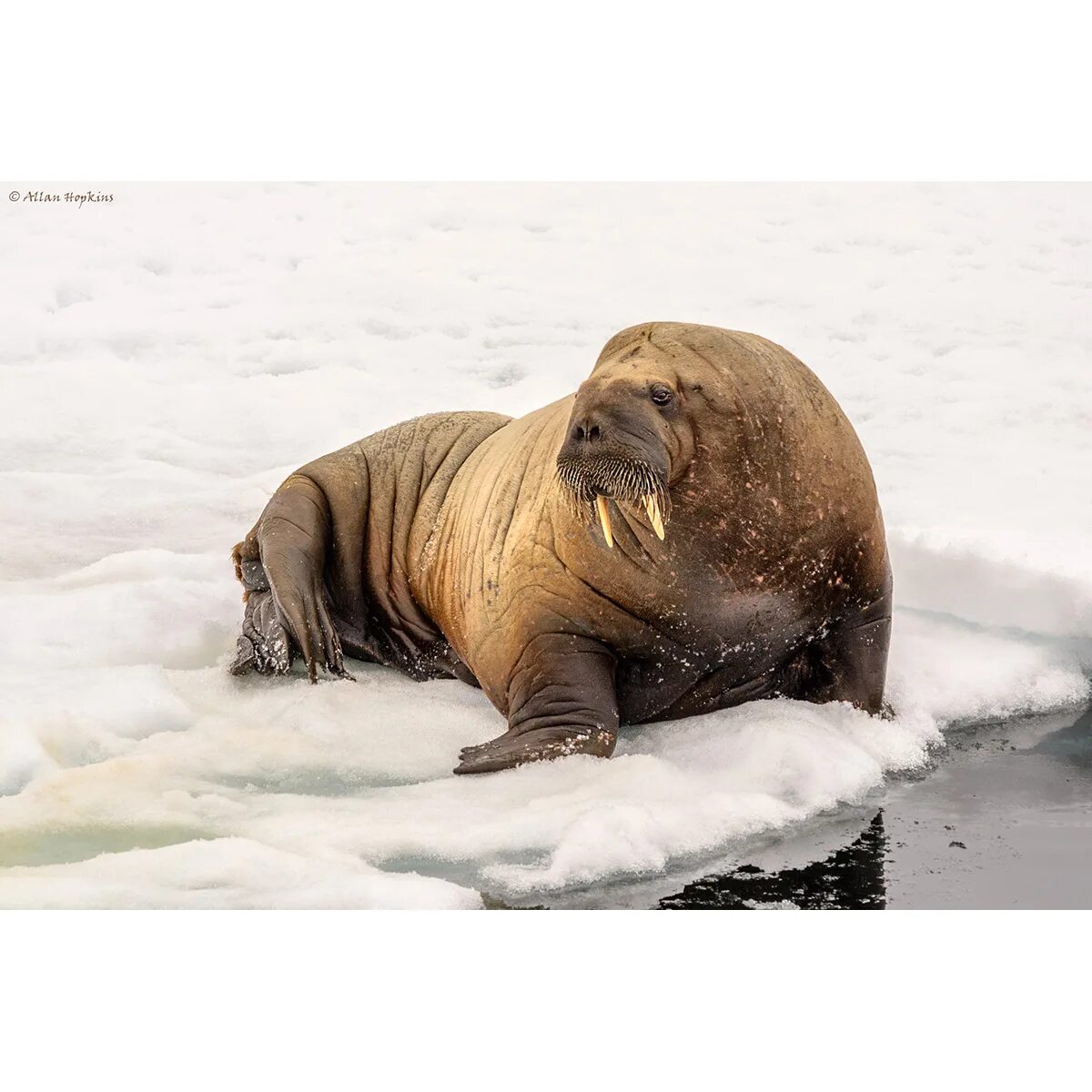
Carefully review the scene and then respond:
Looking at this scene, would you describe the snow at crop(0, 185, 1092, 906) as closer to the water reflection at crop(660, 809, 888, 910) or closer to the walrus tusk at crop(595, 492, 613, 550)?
the water reflection at crop(660, 809, 888, 910)

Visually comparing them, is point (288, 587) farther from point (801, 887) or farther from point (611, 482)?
point (801, 887)

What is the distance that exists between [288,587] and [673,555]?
6.97ft

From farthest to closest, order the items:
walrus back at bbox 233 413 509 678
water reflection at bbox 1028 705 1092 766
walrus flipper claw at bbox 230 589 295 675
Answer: walrus back at bbox 233 413 509 678, walrus flipper claw at bbox 230 589 295 675, water reflection at bbox 1028 705 1092 766

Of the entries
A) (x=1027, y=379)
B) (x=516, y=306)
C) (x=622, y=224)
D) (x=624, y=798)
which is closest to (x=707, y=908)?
(x=624, y=798)

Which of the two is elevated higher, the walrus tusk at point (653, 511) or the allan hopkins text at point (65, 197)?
the allan hopkins text at point (65, 197)

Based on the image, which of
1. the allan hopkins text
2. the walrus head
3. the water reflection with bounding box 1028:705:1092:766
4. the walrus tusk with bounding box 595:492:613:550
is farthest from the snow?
the walrus head

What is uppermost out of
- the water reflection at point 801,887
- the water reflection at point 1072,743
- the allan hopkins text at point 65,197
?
the allan hopkins text at point 65,197

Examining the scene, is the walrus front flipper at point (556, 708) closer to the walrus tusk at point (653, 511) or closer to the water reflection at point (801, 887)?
the walrus tusk at point (653, 511)

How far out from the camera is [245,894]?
4.52 m

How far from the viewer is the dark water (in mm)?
4508

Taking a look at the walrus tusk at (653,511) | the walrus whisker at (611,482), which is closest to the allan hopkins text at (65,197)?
the walrus whisker at (611,482)

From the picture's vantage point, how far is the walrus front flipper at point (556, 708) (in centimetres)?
546

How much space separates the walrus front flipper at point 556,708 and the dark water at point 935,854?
0.88 metres

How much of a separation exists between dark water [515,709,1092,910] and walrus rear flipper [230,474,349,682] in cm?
261
